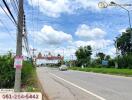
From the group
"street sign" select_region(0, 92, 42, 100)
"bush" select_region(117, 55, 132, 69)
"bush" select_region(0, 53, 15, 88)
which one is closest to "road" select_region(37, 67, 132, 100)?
"bush" select_region(0, 53, 15, 88)

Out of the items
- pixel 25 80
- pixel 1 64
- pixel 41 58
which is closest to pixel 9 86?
pixel 1 64

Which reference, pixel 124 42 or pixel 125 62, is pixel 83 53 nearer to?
pixel 124 42

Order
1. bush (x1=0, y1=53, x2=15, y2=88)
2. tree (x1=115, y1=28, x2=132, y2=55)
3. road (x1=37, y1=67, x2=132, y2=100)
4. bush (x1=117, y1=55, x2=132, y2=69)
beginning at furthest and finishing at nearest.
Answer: tree (x1=115, y1=28, x2=132, y2=55) < bush (x1=117, y1=55, x2=132, y2=69) < road (x1=37, y1=67, x2=132, y2=100) < bush (x1=0, y1=53, x2=15, y2=88)

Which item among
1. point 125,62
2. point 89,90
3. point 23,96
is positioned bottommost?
point 89,90

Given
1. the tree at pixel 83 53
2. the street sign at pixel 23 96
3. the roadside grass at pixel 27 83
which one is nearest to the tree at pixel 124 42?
the tree at pixel 83 53

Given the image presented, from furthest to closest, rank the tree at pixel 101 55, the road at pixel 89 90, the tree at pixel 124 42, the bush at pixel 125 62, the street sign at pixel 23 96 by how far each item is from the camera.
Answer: the tree at pixel 101 55 → the tree at pixel 124 42 → the bush at pixel 125 62 → the road at pixel 89 90 → the street sign at pixel 23 96

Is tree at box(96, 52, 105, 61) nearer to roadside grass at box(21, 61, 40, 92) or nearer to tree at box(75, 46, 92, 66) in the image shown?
tree at box(75, 46, 92, 66)

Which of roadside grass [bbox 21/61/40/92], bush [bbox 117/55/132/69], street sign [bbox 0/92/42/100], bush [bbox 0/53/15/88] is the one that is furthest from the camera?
bush [bbox 117/55/132/69]

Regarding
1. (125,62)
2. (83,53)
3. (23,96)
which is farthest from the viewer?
(83,53)

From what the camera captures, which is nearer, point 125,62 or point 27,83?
point 27,83

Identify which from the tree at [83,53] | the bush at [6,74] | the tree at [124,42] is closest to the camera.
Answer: the bush at [6,74]

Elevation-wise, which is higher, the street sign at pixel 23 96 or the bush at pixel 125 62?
the bush at pixel 125 62

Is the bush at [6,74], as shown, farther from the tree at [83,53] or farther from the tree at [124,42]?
the tree at [83,53]

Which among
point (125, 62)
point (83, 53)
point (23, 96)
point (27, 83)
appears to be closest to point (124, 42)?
point (83, 53)
